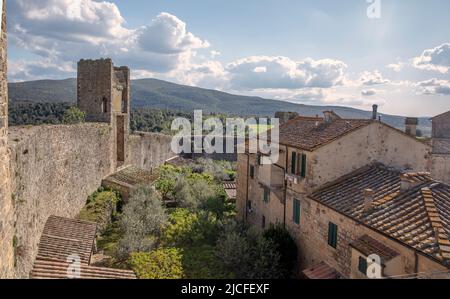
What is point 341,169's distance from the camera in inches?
596

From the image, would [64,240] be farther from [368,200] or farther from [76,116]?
[76,116]

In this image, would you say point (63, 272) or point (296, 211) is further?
point (296, 211)

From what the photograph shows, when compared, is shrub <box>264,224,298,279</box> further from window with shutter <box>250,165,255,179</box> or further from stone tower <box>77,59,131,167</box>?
stone tower <box>77,59,131,167</box>

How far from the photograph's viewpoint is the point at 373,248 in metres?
10.1

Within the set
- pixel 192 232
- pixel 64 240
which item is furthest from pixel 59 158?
pixel 192 232

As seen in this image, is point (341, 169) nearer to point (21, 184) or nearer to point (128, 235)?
point (128, 235)

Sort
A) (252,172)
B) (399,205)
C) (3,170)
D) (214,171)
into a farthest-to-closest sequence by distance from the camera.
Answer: (214,171), (252,172), (399,205), (3,170)

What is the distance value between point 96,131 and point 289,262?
12.9 m

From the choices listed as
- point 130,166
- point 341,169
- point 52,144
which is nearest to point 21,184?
point 52,144

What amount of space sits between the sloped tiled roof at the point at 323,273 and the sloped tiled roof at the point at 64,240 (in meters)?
7.49

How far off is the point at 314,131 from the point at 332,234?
230 inches

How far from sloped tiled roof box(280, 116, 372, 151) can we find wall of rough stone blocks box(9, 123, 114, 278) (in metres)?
9.78

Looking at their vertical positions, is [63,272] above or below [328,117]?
below

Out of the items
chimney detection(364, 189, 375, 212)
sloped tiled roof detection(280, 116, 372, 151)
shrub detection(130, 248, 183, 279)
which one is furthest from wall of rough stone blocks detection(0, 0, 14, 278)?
sloped tiled roof detection(280, 116, 372, 151)
